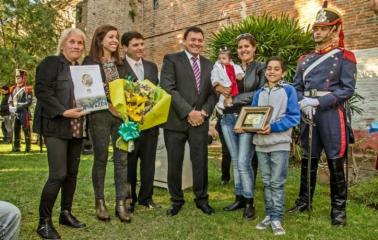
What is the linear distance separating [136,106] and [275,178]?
5.22 feet

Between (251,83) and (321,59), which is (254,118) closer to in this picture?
(251,83)

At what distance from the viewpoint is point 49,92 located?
12.9 ft

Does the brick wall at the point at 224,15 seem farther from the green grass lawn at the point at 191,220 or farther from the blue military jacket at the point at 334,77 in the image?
the blue military jacket at the point at 334,77

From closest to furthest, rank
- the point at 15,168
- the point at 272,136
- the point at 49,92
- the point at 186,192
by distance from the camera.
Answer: the point at 49,92 → the point at 272,136 → the point at 186,192 → the point at 15,168

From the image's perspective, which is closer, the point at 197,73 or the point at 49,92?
the point at 49,92

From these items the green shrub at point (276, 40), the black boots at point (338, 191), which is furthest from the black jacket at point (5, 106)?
the black boots at point (338, 191)

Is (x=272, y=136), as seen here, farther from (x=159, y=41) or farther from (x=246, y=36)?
(x=159, y=41)

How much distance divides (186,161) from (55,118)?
263cm

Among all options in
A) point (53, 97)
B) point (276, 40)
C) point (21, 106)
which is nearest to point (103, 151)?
point (53, 97)

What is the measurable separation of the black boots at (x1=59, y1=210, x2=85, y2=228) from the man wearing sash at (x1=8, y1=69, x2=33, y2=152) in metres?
7.24

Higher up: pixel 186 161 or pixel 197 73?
pixel 197 73

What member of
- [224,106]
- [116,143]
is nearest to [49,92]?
[116,143]

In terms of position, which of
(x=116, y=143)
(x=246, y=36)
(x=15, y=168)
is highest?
(x=246, y=36)

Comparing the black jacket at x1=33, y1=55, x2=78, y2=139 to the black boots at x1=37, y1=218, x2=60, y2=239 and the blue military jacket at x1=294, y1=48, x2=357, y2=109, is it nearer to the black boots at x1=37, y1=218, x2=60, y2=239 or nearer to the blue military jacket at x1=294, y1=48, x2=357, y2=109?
the black boots at x1=37, y1=218, x2=60, y2=239
